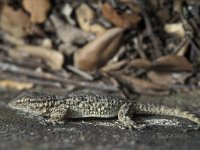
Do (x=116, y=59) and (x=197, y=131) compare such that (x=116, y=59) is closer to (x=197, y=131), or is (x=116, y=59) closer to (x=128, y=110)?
(x=128, y=110)

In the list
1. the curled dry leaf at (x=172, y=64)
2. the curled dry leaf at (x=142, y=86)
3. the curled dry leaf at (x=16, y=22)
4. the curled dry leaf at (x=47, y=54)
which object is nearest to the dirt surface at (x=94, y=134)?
the curled dry leaf at (x=142, y=86)

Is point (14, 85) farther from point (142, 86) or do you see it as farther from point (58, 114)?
point (142, 86)

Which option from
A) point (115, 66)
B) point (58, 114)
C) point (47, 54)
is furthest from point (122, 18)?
point (58, 114)

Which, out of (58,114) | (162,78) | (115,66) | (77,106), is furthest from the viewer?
(115,66)

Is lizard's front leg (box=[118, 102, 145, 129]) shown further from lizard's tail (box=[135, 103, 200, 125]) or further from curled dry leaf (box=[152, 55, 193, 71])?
curled dry leaf (box=[152, 55, 193, 71])

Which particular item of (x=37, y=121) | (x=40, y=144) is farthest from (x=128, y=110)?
(x=40, y=144)

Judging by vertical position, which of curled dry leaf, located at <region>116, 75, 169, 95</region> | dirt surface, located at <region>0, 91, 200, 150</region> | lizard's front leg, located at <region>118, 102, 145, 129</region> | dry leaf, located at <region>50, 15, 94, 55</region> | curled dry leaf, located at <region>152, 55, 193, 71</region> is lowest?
dirt surface, located at <region>0, 91, 200, 150</region>

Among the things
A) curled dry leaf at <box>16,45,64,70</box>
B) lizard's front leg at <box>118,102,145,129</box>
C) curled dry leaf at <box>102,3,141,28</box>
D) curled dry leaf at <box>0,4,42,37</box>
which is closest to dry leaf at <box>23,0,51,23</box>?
A: curled dry leaf at <box>0,4,42,37</box>
